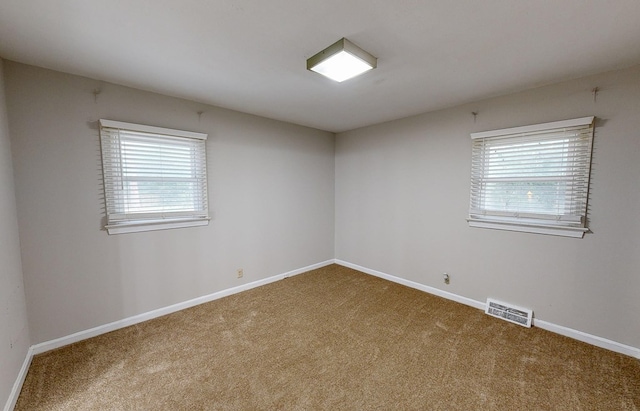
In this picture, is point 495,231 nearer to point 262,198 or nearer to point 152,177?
point 262,198

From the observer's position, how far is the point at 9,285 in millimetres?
1744

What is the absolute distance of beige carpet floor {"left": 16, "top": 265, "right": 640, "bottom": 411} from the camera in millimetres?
1666

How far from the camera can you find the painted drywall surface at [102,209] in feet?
6.86

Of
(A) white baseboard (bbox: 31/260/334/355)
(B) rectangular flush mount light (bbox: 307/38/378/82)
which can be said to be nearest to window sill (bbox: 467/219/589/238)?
(B) rectangular flush mount light (bbox: 307/38/378/82)

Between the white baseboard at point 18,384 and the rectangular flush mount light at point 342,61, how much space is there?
301 cm

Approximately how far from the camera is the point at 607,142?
7.14 ft

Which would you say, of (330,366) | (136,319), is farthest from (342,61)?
(136,319)

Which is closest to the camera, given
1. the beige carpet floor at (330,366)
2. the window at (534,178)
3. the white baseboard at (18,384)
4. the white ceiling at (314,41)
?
the white ceiling at (314,41)

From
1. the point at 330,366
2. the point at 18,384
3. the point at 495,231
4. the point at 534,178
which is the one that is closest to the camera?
the point at 18,384

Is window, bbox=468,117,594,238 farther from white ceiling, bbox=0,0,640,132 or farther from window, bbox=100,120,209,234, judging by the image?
window, bbox=100,120,209,234

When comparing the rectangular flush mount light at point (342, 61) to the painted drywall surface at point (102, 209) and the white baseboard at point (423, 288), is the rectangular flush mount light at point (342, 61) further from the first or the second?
the white baseboard at point (423, 288)

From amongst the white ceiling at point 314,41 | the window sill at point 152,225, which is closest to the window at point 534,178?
the white ceiling at point 314,41

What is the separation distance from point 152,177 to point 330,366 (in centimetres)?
254

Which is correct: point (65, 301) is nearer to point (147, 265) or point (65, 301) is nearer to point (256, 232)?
point (147, 265)
